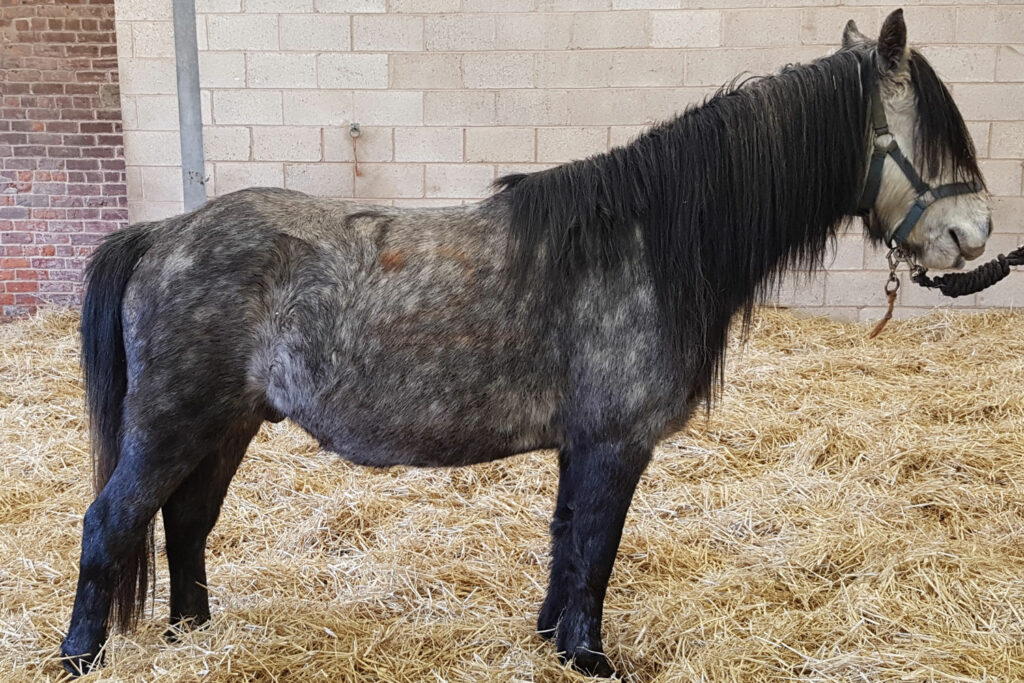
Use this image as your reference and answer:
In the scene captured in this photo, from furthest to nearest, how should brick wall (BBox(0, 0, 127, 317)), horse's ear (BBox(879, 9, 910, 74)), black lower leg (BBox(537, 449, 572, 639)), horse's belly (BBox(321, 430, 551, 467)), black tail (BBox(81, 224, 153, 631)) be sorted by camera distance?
1. brick wall (BBox(0, 0, 127, 317))
2. black lower leg (BBox(537, 449, 572, 639))
3. black tail (BBox(81, 224, 153, 631))
4. horse's belly (BBox(321, 430, 551, 467))
5. horse's ear (BBox(879, 9, 910, 74))

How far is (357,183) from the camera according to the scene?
19.5 ft

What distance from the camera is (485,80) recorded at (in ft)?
19.1

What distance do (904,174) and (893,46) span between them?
12.4 inches

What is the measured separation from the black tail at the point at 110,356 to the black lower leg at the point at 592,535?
3.87 feet

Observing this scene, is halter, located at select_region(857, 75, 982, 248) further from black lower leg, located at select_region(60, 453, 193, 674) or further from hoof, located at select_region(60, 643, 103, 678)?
hoof, located at select_region(60, 643, 103, 678)

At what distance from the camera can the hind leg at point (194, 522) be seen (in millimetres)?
2408

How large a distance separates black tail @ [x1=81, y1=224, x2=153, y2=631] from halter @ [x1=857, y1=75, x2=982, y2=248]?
1931mm

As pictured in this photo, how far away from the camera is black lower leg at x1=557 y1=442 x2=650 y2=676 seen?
2.09 m

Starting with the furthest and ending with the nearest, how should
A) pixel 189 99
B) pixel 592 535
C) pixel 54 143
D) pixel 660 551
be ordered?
pixel 54 143 < pixel 189 99 < pixel 660 551 < pixel 592 535

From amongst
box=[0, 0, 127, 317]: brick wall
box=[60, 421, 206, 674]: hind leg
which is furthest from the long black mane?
box=[0, 0, 127, 317]: brick wall

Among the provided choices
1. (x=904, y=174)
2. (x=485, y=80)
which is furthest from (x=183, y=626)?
(x=485, y=80)

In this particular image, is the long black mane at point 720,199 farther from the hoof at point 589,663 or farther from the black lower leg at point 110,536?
the black lower leg at point 110,536

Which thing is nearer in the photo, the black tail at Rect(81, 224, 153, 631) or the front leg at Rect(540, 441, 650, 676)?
the front leg at Rect(540, 441, 650, 676)

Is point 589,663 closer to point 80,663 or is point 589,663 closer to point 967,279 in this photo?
point 80,663
